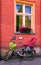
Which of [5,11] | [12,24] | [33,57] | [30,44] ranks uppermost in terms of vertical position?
[5,11]

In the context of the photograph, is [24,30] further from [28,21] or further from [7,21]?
[7,21]

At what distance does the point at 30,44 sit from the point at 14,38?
2.99 ft

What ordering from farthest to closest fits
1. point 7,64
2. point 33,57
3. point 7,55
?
point 33,57 < point 7,55 < point 7,64

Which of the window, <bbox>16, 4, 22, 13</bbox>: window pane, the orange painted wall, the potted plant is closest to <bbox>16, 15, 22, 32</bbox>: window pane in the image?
the window

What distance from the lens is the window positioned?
11.4 metres

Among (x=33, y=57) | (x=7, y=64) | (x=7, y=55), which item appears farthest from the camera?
(x=33, y=57)

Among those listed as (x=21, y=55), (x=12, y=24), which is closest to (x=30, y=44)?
(x=21, y=55)

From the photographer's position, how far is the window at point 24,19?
11383mm

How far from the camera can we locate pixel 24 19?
456 inches

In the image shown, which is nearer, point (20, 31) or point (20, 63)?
point (20, 63)

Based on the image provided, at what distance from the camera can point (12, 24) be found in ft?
35.9

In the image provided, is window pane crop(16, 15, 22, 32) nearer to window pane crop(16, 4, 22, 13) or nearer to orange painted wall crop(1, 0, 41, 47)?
window pane crop(16, 4, 22, 13)

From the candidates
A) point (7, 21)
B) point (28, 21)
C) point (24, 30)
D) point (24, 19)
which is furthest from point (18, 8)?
point (24, 30)

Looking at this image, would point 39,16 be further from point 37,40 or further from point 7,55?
point 7,55
